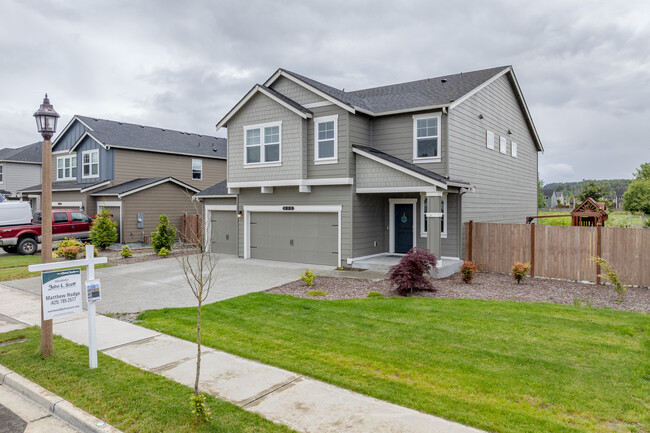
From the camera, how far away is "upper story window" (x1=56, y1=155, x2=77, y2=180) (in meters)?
27.8

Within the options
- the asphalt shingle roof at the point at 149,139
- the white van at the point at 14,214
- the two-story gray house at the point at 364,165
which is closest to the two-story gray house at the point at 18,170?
the asphalt shingle roof at the point at 149,139

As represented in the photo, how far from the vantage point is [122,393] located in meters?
4.94

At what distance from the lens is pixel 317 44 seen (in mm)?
20891

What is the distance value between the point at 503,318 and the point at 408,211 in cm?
844

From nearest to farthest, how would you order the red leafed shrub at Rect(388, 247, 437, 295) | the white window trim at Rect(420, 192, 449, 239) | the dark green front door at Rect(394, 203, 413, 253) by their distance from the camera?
the red leafed shrub at Rect(388, 247, 437, 295)
the white window trim at Rect(420, 192, 449, 239)
the dark green front door at Rect(394, 203, 413, 253)

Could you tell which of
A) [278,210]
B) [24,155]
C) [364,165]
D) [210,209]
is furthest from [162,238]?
[24,155]

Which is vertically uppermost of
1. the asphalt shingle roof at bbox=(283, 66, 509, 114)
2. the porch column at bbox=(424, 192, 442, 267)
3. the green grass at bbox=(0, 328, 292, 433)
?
the asphalt shingle roof at bbox=(283, 66, 509, 114)

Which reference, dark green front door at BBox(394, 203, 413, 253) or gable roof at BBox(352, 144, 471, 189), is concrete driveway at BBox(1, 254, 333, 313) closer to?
dark green front door at BBox(394, 203, 413, 253)

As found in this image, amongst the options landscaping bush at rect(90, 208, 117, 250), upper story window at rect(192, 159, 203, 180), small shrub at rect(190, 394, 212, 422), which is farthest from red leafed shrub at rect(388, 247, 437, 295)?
upper story window at rect(192, 159, 203, 180)

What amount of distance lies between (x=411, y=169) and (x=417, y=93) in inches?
186

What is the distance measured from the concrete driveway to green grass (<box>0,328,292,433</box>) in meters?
3.16

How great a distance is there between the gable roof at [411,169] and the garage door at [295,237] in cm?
262

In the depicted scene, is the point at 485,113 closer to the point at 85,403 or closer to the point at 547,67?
the point at 547,67

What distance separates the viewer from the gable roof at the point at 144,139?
2552 centimetres
